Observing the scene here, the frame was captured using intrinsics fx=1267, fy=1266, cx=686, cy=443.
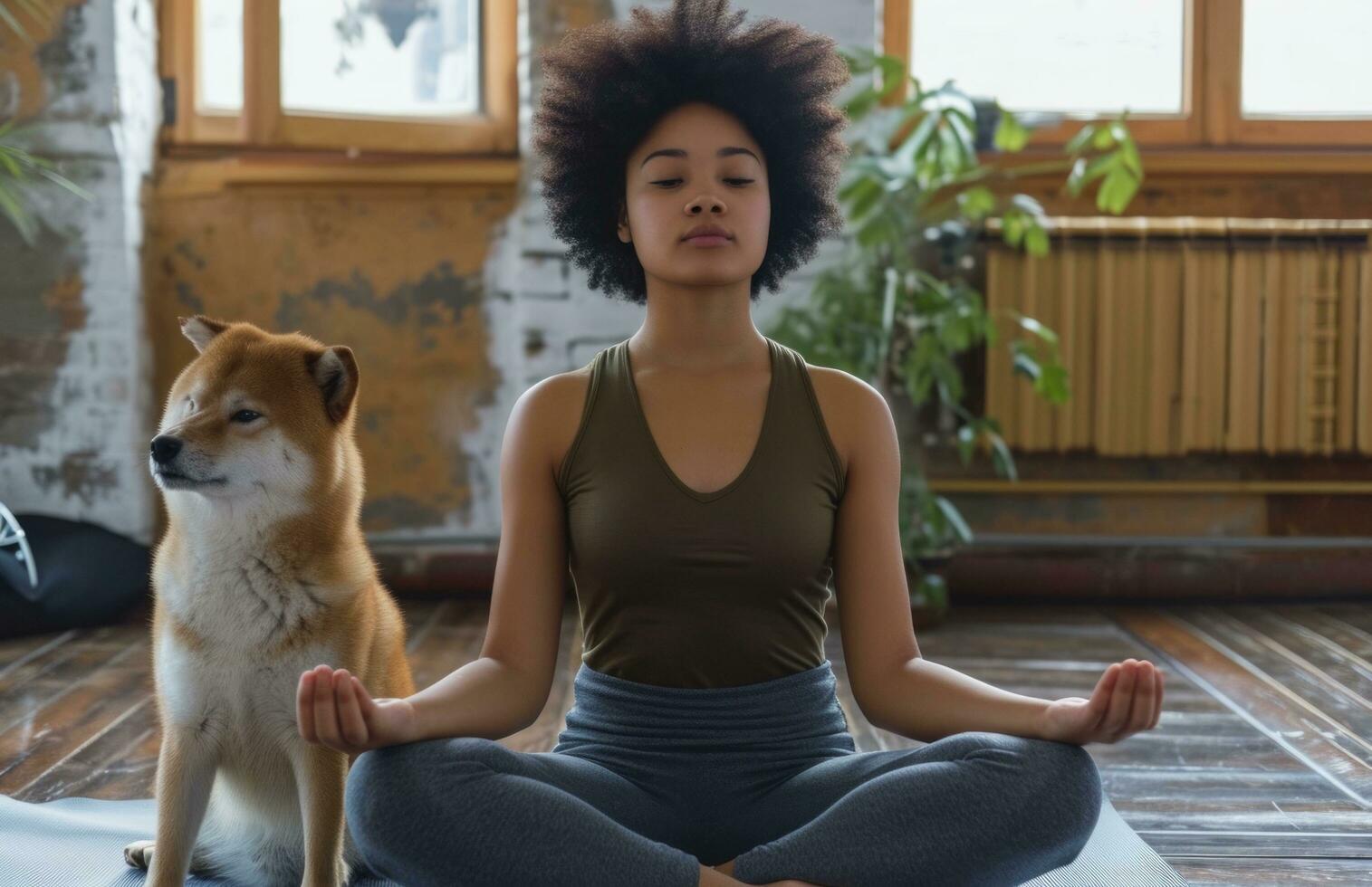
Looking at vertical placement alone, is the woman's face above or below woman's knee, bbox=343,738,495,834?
above

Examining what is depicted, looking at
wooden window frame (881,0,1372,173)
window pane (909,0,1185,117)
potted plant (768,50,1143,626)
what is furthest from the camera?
window pane (909,0,1185,117)

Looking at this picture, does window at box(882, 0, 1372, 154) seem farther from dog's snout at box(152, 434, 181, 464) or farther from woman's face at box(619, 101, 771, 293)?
dog's snout at box(152, 434, 181, 464)

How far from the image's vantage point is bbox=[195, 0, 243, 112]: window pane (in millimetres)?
3516

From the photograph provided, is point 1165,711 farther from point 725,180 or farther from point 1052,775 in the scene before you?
point 725,180

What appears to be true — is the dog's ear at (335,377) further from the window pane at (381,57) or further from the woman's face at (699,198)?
the window pane at (381,57)

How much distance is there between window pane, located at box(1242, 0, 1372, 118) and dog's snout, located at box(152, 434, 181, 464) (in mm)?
3400

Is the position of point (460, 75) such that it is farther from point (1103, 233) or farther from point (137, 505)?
point (1103, 233)

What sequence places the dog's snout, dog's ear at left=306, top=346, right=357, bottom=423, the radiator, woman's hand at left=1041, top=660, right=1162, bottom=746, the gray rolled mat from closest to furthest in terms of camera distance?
woman's hand at left=1041, top=660, right=1162, bottom=746 < the dog's snout < dog's ear at left=306, top=346, right=357, bottom=423 < the gray rolled mat < the radiator

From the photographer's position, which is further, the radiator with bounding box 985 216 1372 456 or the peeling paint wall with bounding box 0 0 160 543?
the radiator with bounding box 985 216 1372 456

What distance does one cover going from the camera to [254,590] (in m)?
1.21

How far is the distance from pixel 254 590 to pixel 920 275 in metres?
2.28

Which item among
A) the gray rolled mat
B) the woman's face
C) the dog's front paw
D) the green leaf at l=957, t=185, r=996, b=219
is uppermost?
→ the green leaf at l=957, t=185, r=996, b=219

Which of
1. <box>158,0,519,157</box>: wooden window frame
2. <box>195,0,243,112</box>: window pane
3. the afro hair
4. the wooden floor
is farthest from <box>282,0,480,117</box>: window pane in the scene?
the afro hair

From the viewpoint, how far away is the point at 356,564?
4.21 feet
